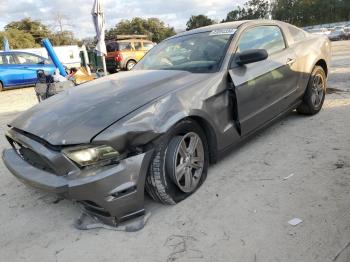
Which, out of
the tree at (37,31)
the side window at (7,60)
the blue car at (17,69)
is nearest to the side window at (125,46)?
the blue car at (17,69)

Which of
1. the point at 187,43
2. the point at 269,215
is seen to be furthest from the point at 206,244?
the point at 187,43

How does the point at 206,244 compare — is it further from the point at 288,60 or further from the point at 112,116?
the point at 288,60

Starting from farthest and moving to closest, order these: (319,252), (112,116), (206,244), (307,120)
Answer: (307,120), (112,116), (206,244), (319,252)

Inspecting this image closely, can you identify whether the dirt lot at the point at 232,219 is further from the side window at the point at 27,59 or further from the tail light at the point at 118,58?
the tail light at the point at 118,58

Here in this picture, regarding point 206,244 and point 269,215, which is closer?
point 206,244

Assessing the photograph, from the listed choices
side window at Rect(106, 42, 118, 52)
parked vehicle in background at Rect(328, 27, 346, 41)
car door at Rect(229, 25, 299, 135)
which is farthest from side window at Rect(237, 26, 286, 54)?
parked vehicle in background at Rect(328, 27, 346, 41)

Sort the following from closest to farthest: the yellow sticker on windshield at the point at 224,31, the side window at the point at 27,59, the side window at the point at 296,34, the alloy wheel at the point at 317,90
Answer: the yellow sticker on windshield at the point at 224,31 → the side window at the point at 296,34 → the alloy wheel at the point at 317,90 → the side window at the point at 27,59

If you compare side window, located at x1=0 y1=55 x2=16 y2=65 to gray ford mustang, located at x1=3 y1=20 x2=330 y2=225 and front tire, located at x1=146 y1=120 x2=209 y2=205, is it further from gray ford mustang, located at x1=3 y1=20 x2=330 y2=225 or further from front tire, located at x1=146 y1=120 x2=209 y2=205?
front tire, located at x1=146 y1=120 x2=209 y2=205

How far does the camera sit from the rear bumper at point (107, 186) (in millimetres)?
2730

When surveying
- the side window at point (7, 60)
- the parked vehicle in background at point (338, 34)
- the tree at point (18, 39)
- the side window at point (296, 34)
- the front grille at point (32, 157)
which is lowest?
the parked vehicle in background at point (338, 34)

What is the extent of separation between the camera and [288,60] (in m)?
4.67

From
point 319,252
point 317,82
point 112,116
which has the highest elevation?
point 112,116

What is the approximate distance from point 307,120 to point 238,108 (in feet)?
6.46

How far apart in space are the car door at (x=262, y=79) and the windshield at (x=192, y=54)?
190mm
